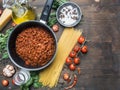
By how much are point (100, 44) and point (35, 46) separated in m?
0.35

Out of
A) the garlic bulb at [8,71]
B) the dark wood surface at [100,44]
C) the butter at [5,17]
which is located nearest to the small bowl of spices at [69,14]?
the dark wood surface at [100,44]

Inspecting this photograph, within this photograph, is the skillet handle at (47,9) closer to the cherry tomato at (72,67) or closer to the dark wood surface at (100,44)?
the dark wood surface at (100,44)

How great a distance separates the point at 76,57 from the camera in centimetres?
188

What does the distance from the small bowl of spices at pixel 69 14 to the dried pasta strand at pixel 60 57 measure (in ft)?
0.13

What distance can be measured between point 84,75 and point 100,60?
0.38 ft

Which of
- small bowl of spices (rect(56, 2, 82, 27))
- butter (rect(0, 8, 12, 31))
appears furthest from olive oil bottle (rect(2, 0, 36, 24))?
small bowl of spices (rect(56, 2, 82, 27))

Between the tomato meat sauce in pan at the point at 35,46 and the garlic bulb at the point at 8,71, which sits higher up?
the tomato meat sauce in pan at the point at 35,46

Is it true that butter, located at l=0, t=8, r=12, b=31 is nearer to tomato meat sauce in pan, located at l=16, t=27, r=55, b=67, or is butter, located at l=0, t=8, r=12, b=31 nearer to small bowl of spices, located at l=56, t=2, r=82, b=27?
tomato meat sauce in pan, located at l=16, t=27, r=55, b=67

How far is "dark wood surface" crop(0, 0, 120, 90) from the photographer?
1857 millimetres

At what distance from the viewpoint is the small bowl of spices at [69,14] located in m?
1.94

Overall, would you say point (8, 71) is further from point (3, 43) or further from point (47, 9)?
point (47, 9)

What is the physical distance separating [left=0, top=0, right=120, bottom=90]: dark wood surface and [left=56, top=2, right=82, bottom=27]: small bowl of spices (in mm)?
29

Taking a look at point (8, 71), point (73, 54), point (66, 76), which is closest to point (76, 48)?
point (73, 54)

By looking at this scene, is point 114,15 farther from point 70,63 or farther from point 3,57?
point 3,57
